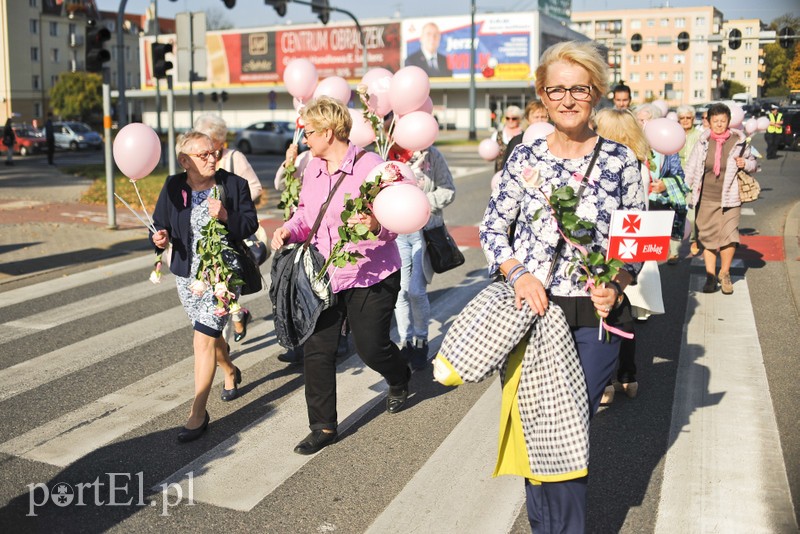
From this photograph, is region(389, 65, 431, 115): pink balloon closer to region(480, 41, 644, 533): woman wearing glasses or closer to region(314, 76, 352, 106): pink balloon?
region(314, 76, 352, 106): pink balloon

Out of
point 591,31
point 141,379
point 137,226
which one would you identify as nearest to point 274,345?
point 141,379

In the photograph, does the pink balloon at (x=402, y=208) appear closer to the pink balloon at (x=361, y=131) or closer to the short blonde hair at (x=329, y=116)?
the short blonde hair at (x=329, y=116)

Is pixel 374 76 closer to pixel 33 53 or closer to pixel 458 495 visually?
pixel 458 495

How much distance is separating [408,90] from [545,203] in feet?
9.73

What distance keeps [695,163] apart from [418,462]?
217 inches

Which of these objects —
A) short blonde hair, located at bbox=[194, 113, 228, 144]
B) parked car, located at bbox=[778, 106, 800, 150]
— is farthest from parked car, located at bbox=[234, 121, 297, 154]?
short blonde hair, located at bbox=[194, 113, 228, 144]

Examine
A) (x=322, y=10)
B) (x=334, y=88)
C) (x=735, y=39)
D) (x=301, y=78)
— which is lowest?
(x=334, y=88)

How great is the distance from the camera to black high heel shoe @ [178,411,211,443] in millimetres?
4809

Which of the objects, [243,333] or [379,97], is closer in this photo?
[379,97]

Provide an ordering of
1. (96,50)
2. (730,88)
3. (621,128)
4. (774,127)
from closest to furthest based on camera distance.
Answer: (621,128)
(96,50)
(774,127)
(730,88)

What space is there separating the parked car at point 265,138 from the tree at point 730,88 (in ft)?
64.4

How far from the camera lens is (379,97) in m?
6.29

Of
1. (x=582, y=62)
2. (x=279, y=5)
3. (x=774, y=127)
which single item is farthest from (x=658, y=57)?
(x=582, y=62)

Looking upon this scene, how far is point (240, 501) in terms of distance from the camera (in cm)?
403
